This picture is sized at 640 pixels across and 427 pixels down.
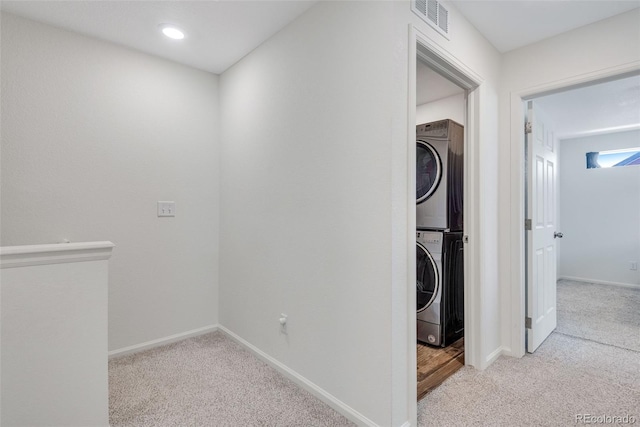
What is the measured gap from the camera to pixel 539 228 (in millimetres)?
2570

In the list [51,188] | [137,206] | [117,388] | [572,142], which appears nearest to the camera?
[117,388]

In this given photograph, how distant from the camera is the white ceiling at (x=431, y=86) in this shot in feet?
8.85

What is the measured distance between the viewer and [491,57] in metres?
2.33

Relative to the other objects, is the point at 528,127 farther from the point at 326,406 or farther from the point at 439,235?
the point at 326,406

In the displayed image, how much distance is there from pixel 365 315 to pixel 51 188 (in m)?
2.22

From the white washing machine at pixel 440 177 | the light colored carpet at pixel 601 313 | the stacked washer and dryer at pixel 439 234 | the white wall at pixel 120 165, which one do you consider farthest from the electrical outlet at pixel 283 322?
the light colored carpet at pixel 601 313

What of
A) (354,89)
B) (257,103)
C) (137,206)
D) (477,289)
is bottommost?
(477,289)

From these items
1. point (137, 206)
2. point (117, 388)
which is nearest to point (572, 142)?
point (137, 206)

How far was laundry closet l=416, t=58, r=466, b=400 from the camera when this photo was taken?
2625mm

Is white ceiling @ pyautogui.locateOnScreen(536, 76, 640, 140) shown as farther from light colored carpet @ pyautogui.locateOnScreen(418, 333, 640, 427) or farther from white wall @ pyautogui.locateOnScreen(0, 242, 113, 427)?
white wall @ pyautogui.locateOnScreen(0, 242, 113, 427)

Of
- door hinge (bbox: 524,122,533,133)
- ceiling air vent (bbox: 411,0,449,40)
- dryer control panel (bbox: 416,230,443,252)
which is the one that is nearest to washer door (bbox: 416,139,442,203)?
dryer control panel (bbox: 416,230,443,252)

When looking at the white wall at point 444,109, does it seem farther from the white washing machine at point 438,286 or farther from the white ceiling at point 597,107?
the white washing machine at point 438,286

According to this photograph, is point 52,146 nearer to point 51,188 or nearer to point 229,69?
point 51,188

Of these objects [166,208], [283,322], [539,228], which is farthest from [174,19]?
[539,228]
